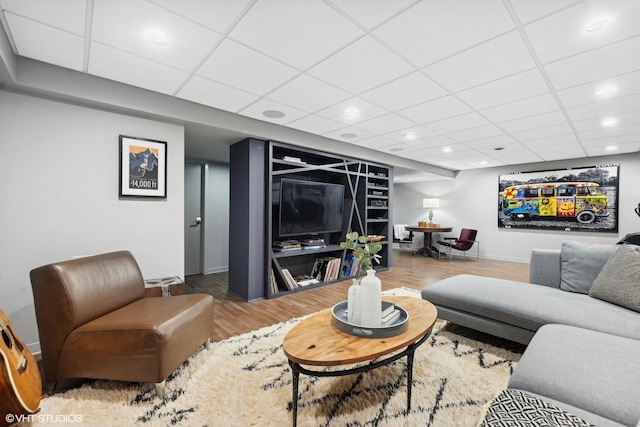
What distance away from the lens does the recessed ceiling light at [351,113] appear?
309 centimetres

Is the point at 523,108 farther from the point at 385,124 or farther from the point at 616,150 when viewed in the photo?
the point at 616,150

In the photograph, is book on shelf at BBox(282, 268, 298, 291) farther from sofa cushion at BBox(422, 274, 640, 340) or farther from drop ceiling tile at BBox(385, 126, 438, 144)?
drop ceiling tile at BBox(385, 126, 438, 144)

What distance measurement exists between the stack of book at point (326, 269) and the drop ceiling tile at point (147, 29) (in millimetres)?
3246

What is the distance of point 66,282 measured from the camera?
1.75m

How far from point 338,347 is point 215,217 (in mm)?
4366

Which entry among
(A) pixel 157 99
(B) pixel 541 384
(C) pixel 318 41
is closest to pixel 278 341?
(B) pixel 541 384

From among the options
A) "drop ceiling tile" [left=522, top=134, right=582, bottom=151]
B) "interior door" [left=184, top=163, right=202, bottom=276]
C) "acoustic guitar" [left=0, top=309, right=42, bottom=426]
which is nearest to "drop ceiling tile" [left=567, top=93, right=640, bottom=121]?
"drop ceiling tile" [left=522, top=134, right=582, bottom=151]

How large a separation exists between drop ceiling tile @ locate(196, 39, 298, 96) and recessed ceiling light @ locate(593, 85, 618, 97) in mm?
2721

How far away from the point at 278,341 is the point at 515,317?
187 centimetres

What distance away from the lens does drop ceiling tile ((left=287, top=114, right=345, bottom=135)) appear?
340 centimetres

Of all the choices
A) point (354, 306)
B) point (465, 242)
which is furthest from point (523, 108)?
point (465, 242)

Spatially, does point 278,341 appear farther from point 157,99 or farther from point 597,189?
point 597,189

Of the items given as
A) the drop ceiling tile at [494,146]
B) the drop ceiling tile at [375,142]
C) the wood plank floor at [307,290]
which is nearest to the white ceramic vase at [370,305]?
the wood plank floor at [307,290]

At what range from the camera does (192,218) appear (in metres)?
5.20
